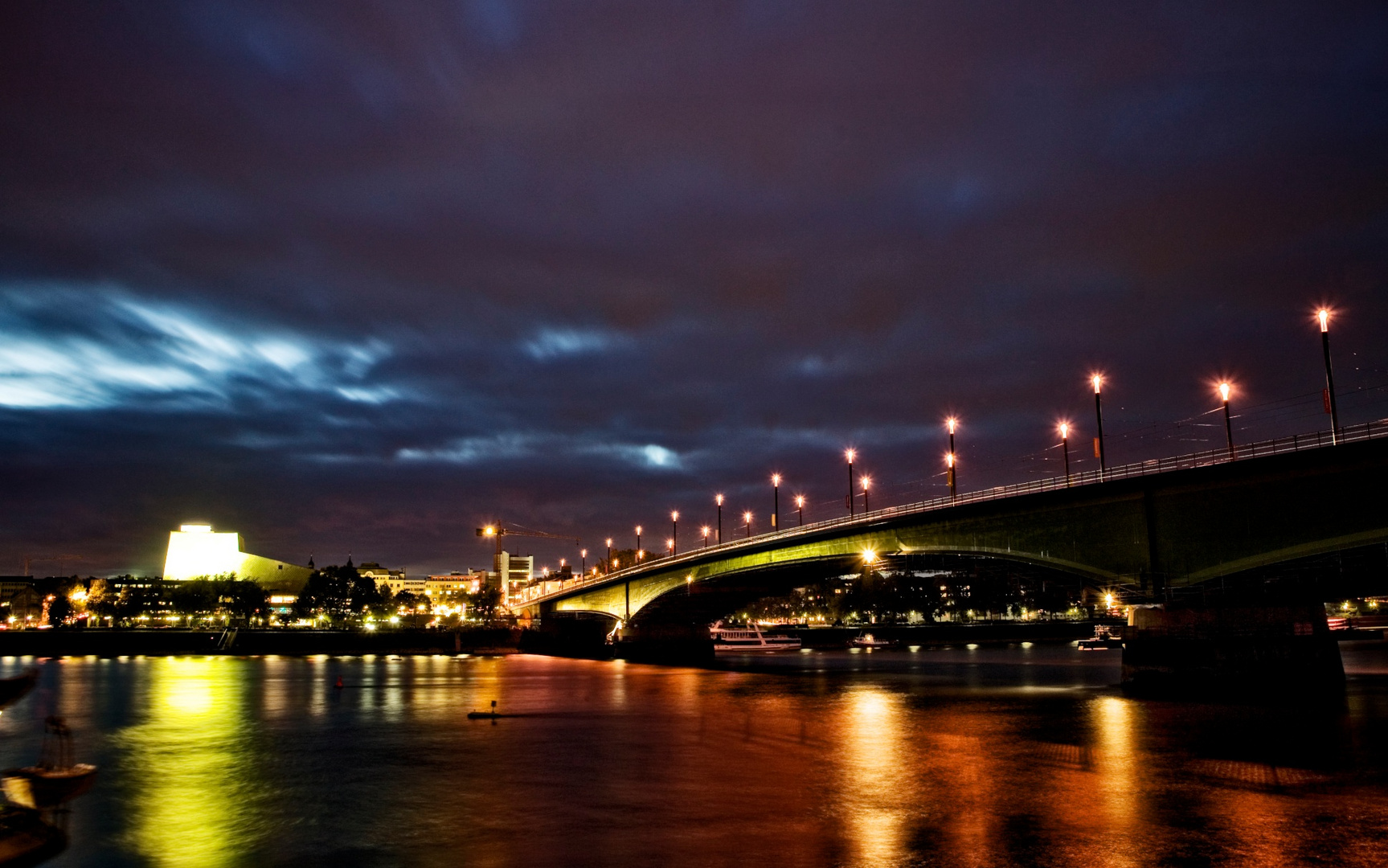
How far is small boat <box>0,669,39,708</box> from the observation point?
27.0m

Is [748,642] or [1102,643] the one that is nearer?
[1102,643]

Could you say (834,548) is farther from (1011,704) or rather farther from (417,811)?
(417,811)

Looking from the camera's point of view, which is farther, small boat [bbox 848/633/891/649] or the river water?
small boat [bbox 848/633/891/649]

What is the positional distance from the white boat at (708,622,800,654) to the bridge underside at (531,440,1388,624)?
7014 centimetres

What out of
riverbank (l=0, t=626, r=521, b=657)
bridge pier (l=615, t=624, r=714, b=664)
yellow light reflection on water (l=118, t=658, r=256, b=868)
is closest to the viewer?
yellow light reflection on water (l=118, t=658, r=256, b=868)

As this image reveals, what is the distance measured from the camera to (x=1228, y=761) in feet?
106

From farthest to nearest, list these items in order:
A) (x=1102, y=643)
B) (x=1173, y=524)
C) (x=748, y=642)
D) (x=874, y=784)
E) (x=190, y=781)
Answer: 1. (x=748, y=642)
2. (x=1102, y=643)
3. (x=1173, y=524)
4. (x=190, y=781)
5. (x=874, y=784)

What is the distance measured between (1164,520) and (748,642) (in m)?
112

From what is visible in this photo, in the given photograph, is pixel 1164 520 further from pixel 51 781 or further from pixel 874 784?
pixel 51 781

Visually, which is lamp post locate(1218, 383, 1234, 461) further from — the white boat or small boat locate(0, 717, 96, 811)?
the white boat

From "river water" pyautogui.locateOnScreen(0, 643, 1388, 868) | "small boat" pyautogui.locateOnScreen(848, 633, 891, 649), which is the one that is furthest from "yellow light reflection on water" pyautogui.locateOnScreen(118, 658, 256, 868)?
"small boat" pyautogui.locateOnScreen(848, 633, 891, 649)

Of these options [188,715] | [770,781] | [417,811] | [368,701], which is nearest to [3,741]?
[188,715]

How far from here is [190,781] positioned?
31828 millimetres

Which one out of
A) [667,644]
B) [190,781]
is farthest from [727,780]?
[667,644]
